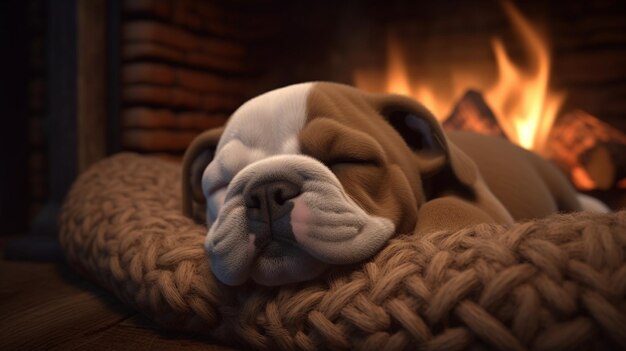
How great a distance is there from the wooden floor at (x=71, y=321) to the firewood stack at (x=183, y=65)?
31.5 inches

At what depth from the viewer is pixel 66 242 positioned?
1.20m

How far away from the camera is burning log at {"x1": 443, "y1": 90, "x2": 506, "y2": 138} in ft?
6.64

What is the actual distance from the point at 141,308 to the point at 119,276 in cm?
8

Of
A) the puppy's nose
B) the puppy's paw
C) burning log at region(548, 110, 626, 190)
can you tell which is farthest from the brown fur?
burning log at region(548, 110, 626, 190)

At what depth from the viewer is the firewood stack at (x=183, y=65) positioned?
72.2 inches

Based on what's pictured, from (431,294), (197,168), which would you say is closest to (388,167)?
(431,294)

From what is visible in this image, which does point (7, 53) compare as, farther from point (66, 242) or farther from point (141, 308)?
point (141, 308)

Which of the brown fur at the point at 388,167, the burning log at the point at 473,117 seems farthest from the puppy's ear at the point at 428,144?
the burning log at the point at 473,117

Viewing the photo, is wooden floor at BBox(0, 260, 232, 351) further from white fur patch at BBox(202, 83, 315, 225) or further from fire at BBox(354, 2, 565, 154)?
fire at BBox(354, 2, 565, 154)

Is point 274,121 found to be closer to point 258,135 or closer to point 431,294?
point 258,135

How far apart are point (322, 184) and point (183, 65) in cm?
150

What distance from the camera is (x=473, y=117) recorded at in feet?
6.72

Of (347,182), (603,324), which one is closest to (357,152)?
(347,182)

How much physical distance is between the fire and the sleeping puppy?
39.1 inches
